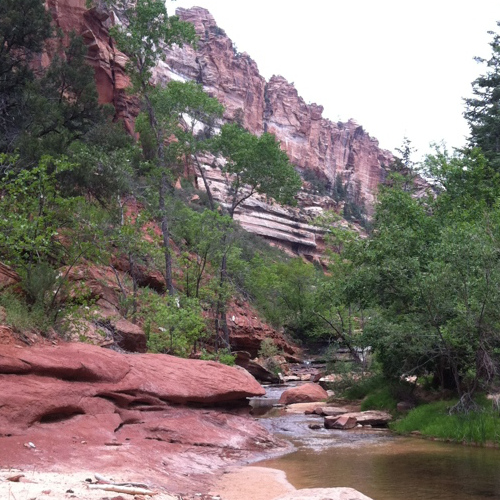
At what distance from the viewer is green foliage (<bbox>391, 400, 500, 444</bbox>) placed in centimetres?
1264

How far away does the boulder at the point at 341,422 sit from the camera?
15695mm

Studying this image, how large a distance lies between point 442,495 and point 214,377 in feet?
23.4

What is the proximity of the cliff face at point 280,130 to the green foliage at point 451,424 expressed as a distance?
3910cm

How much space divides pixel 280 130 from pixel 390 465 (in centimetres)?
10727

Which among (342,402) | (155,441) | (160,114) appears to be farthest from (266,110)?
(155,441)

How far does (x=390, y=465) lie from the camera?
10.5 m

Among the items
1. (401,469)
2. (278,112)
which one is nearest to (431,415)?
(401,469)

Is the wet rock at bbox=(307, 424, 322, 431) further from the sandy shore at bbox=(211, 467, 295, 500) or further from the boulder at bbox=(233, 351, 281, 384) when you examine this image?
the boulder at bbox=(233, 351, 281, 384)

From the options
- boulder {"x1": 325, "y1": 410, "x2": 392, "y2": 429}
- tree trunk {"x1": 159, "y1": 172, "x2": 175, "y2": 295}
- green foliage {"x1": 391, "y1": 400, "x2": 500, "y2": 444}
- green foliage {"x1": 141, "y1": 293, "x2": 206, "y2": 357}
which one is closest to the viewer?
green foliage {"x1": 391, "y1": 400, "x2": 500, "y2": 444}

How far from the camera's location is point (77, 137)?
24500mm

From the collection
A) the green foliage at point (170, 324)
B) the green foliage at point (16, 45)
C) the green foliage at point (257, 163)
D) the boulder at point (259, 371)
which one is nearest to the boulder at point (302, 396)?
the green foliage at point (170, 324)

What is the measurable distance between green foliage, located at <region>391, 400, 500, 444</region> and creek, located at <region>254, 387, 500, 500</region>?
1.58 ft

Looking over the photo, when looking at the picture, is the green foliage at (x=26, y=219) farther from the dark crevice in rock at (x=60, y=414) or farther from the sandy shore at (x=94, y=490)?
the sandy shore at (x=94, y=490)

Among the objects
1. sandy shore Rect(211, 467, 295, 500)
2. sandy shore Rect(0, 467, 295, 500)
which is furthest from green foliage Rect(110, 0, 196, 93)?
sandy shore Rect(0, 467, 295, 500)
